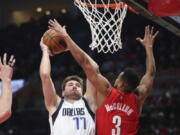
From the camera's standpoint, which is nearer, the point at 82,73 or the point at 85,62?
the point at 85,62

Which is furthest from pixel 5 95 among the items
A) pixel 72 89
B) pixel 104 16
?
pixel 104 16

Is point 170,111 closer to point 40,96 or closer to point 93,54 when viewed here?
point 93,54

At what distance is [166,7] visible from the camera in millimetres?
3752

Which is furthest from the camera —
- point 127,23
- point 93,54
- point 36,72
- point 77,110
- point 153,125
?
point 36,72

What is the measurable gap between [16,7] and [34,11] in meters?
0.80

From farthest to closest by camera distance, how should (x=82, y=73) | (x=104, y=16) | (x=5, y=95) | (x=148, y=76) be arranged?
(x=82, y=73)
(x=104, y=16)
(x=148, y=76)
(x=5, y=95)

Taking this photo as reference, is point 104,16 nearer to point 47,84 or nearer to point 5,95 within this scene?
point 47,84

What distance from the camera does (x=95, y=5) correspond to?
467 centimetres

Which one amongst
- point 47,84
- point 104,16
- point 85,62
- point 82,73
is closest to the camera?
point 85,62

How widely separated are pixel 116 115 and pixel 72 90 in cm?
40

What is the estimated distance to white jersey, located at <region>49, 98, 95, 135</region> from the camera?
3635mm

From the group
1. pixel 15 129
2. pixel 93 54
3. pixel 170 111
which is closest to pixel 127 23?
pixel 93 54

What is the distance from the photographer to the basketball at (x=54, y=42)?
378cm

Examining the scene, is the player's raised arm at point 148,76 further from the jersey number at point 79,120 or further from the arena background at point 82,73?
the arena background at point 82,73
